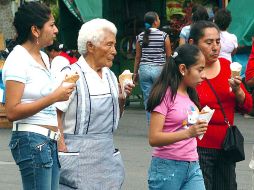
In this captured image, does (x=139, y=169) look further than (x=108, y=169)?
Yes

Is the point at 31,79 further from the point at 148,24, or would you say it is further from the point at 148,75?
the point at 148,24

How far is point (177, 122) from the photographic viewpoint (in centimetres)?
562

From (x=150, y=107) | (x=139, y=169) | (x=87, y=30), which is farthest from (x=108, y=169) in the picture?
(x=139, y=169)

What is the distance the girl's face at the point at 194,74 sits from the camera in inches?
226

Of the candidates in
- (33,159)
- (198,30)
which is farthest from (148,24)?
(33,159)

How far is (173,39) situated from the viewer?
16281mm

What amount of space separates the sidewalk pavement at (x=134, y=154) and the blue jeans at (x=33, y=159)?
389cm

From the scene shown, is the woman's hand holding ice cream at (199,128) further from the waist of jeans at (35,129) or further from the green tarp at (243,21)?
the green tarp at (243,21)

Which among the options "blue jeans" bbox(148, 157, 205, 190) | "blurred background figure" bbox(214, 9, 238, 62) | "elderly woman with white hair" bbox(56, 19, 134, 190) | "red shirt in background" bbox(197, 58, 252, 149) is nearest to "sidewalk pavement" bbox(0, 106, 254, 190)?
"blurred background figure" bbox(214, 9, 238, 62)

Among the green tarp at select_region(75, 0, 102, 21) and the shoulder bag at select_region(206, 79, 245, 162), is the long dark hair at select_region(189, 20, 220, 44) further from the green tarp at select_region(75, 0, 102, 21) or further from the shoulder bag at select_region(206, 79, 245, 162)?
the green tarp at select_region(75, 0, 102, 21)

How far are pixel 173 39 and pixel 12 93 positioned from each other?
37.1 feet

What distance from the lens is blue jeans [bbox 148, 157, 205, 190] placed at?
222 inches

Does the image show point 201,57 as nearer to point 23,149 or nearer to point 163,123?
point 163,123

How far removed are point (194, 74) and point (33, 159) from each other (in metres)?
1.31
